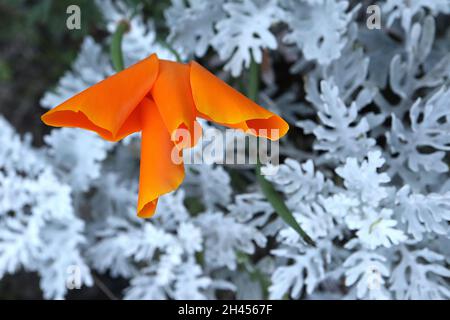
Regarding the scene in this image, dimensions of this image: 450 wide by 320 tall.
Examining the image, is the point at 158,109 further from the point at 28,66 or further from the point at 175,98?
the point at 28,66

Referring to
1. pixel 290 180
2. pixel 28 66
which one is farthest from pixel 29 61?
pixel 290 180

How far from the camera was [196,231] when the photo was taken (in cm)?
116

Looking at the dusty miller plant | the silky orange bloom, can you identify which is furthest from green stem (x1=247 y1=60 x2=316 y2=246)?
the silky orange bloom

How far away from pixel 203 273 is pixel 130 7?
58cm

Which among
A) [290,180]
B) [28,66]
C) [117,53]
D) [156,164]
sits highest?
[28,66]

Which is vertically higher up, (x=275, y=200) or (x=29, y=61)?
(x=29, y=61)

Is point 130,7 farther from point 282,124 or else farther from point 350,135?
point 282,124

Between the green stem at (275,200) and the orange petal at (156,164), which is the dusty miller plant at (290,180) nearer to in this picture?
the green stem at (275,200)

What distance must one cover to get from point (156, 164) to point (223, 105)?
103 millimetres

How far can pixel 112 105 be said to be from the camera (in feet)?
2.26

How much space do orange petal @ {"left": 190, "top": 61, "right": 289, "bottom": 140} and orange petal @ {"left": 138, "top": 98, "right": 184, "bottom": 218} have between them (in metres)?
0.05

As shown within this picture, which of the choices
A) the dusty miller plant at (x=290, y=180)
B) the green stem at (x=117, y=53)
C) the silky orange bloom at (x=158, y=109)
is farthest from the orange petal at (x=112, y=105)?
the dusty miller plant at (x=290, y=180)

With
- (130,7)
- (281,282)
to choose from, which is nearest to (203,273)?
(281,282)

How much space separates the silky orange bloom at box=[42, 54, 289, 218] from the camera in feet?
2.24
